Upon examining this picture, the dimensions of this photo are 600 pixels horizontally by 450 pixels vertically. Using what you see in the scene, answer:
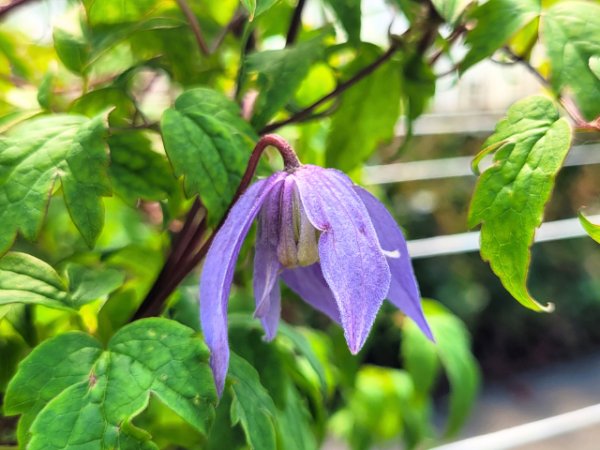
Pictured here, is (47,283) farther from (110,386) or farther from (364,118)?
(364,118)

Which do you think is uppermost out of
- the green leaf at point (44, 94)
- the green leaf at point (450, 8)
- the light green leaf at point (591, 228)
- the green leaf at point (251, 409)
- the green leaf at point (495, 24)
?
the green leaf at point (450, 8)

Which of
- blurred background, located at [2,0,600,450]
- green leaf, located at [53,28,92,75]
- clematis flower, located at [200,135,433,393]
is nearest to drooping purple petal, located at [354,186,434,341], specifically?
clematis flower, located at [200,135,433,393]

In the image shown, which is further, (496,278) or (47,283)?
(496,278)

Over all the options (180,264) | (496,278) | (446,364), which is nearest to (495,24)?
(180,264)

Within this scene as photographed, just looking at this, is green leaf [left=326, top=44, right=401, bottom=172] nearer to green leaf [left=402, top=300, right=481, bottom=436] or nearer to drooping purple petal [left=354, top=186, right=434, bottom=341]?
drooping purple petal [left=354, top=186, right=434, bottom=341]

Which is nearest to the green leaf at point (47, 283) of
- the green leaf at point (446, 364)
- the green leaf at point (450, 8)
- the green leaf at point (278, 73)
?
the green leaf at point (278, 73)

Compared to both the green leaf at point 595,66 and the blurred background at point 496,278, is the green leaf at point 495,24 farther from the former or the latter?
the blurred background at point 496,278
